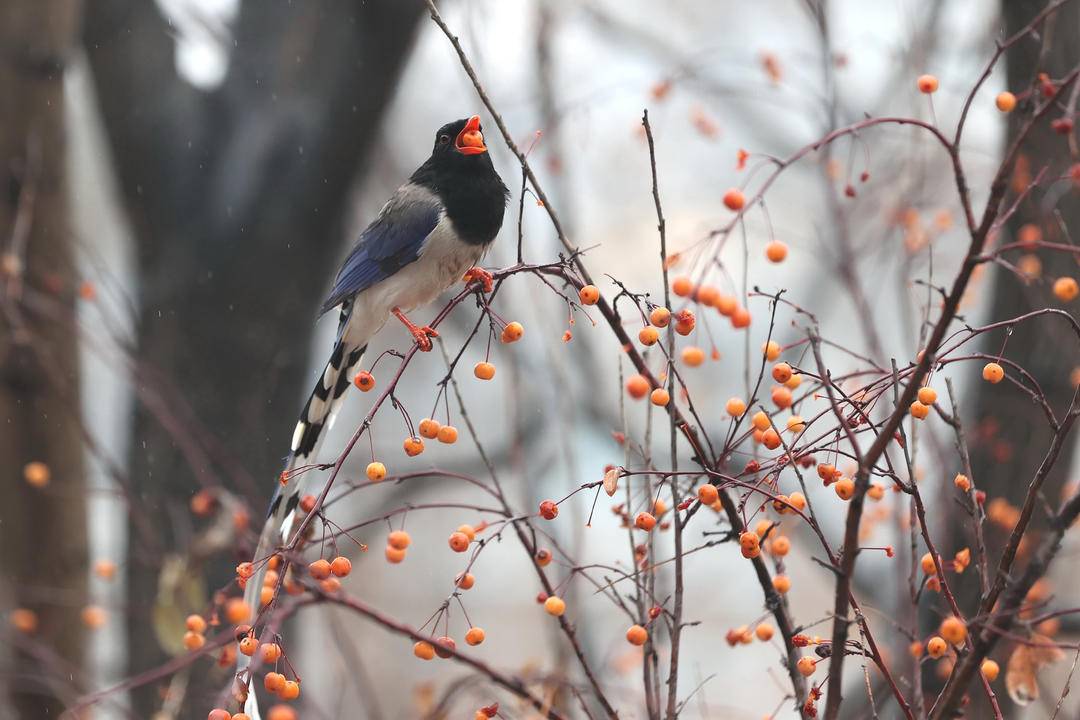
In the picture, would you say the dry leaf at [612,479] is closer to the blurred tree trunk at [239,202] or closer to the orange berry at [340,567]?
the orange berry at [340,567]

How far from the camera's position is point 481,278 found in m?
1.31

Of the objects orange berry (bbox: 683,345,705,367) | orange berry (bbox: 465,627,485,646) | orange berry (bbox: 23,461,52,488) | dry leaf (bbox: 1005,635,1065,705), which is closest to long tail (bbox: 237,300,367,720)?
orange berry (bbox: 465,627,485,646)

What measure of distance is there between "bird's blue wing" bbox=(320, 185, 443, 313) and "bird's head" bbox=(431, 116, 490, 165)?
0.11 metres

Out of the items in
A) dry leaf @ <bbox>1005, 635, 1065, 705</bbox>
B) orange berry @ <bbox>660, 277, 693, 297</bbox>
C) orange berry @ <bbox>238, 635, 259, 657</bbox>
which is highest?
orange berry @ <bbox>660, 277, 693, 297</bbox>

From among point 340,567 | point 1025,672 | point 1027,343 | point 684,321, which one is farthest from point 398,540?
point 1027,343

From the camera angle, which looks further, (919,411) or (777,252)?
→ (777,252)

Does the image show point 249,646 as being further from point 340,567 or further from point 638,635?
point 638,635

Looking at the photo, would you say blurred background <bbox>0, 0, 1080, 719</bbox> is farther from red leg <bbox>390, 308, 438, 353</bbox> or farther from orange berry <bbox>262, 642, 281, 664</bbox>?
orange berry <bbox>262, 642, 281, 664</bbox>

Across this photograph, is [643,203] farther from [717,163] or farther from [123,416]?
[123,416]

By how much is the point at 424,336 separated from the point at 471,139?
0.85 ft

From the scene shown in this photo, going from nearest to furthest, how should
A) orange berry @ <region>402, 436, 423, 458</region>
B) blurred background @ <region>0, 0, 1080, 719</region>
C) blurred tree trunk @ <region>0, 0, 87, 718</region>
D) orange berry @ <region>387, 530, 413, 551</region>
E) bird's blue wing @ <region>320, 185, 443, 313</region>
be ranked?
orange berry @ <region>402, 436, 423, 458</region>
orange berry @ <region>387, 530, 413, 551</region>
bird's blue wing @ <region>320, 185, 443, 313</region>
blurred background @ <region>0, 0, 1080, 719</region>
blurred tree trunk @ <region>0, 0, 87, 718</region>

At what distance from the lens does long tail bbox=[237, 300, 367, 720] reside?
1.41 meters

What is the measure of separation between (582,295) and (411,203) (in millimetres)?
491

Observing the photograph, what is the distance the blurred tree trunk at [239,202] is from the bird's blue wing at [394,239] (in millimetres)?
523
